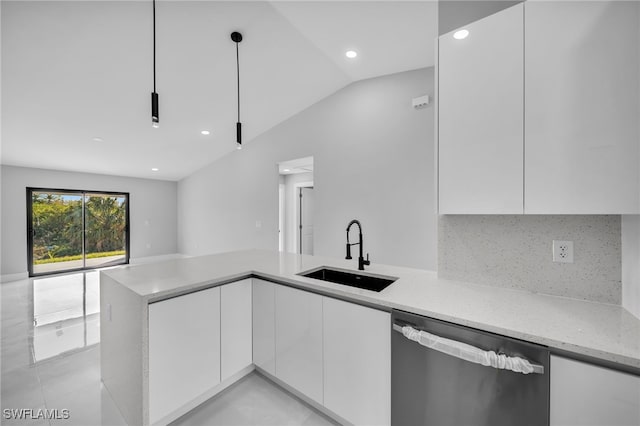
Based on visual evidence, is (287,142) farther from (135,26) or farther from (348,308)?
(348,308)

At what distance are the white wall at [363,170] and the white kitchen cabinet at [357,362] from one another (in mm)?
2130

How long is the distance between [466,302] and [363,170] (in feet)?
8.78

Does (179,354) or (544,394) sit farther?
(179,354)

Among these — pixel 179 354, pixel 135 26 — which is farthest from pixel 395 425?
pixel 135 26

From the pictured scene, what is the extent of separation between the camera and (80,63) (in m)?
2.67

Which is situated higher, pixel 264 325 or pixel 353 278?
pixel 353 278

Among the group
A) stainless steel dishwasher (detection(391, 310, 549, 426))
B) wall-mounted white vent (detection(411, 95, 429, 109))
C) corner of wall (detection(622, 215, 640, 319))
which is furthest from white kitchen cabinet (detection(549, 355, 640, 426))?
wall-mounted white vent (detection(411, 95, 429, 109))

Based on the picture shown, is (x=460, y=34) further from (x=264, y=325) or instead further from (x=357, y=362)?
(x=264, y=325)

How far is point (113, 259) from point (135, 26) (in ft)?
19.3

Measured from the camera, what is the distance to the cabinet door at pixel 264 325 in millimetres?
1817

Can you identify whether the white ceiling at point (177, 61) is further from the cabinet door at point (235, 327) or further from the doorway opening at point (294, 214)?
the cabinet door at point (235, 327)

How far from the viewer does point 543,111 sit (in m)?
1.11

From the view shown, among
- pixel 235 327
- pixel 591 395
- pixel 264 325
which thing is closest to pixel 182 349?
pixel 235 327

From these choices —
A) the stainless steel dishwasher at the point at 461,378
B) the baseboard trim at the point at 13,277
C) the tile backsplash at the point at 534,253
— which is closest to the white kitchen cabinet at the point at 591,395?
the stainless steel dishwasher at the point at 461,378
